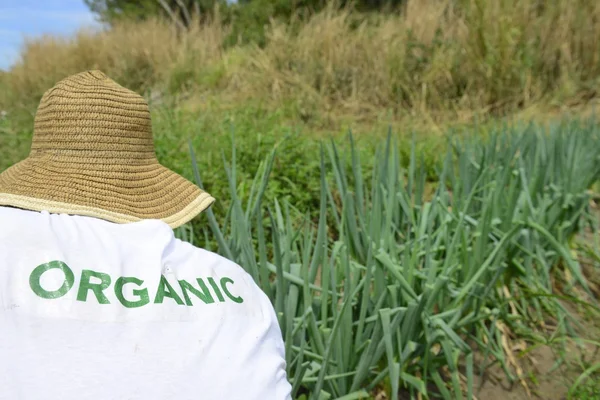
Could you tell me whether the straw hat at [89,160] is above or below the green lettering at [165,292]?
above

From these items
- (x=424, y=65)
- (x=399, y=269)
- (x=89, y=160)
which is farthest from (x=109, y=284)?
(x=424, y=65)

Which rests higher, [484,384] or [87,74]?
[87,74]

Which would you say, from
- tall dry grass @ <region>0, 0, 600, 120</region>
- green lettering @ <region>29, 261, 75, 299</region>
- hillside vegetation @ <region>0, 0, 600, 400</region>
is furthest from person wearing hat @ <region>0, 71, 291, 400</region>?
tall dry grass @ <region>0, 0, 600, 120</region>

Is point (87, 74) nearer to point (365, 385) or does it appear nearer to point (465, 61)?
point (365, 385)

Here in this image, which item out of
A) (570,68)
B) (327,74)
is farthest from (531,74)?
(327,74)

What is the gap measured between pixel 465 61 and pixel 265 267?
214 inches

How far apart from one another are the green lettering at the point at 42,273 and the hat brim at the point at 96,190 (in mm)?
169

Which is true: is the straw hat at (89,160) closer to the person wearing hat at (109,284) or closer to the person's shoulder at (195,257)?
the person wearing hat at (109,284)

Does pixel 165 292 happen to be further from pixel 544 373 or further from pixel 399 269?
pixel 544 373

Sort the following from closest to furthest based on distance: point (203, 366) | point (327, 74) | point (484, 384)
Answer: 1. point (203, 366)
2. point (484, 384)
3. point (327, 74)

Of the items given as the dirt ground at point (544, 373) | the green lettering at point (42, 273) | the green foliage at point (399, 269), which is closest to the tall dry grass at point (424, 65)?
the green foliage at point (399, 269)

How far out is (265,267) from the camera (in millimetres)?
1630

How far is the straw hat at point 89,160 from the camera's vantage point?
104cm

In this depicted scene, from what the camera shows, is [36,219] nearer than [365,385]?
Yes
